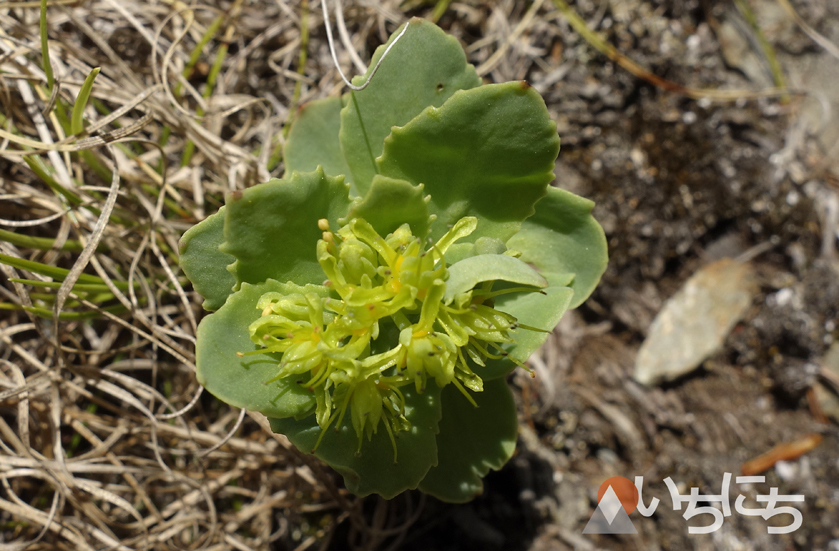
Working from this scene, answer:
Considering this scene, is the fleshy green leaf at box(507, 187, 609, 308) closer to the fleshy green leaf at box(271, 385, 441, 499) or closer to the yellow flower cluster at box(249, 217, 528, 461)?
the yellow flower cluster at box(249, 217, 528, 461)

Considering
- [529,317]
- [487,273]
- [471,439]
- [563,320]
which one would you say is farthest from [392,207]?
[563,320]

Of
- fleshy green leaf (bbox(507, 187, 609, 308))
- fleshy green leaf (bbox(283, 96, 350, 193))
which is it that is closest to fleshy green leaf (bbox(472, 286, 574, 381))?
fleshy green leaf (bbox(507, 187, 609, 308))

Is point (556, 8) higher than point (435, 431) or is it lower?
higher

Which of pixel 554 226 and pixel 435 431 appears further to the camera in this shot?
pixel 554 226

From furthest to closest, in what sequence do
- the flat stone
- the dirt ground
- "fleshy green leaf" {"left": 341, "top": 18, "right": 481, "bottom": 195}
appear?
the flat stone
the dirt ground
"fleshy green leaf" {"left": 341, "top": 18, "right": 481, "bottom": 195}

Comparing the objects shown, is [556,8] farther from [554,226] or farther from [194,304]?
[194,304]

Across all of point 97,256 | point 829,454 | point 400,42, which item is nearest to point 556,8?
point 400,42

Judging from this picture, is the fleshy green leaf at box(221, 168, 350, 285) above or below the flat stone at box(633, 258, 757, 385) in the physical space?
above

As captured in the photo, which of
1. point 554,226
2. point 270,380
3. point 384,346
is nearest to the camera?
point 270,380
